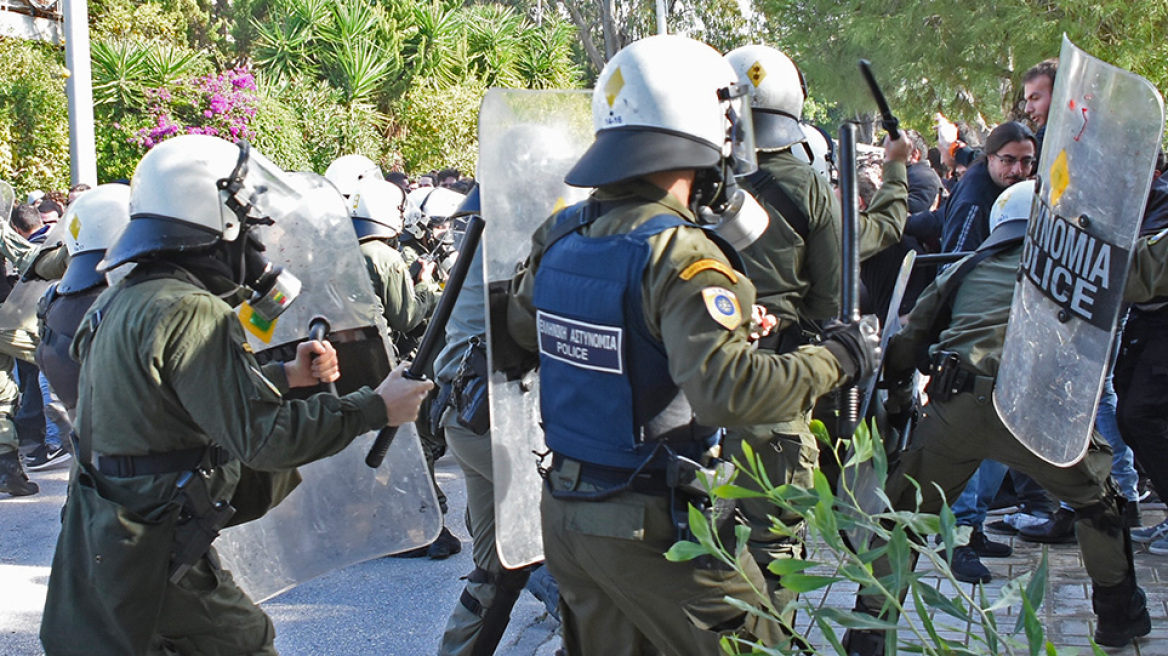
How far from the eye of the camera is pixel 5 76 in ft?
50.9

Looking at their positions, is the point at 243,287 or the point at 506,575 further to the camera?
the point at 506,575

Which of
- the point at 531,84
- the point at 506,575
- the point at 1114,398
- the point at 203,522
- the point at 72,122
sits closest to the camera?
the point at 203,522

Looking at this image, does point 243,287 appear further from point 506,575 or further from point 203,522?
point 506,575

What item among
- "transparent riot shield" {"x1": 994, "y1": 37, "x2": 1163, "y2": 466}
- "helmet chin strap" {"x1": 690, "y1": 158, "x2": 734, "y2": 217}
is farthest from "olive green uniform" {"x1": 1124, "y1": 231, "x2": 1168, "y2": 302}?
"helmet chin strap" {"x1": 690, "y1": 158, "x2": 734, "y2": 217}

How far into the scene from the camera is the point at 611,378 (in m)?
2.30

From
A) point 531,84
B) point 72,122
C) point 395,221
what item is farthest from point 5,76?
point 395,221

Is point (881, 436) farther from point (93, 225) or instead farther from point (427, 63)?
point (427, 63)

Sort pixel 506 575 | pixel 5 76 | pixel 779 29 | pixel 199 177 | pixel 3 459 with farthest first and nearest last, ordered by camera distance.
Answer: pixel 779 29 < pixel 5 76 < pixel 3 459 < pixel 506 575 < pixel 199 177

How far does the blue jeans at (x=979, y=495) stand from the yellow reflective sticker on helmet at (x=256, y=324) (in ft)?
9.96

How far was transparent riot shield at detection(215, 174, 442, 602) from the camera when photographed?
3229 mm

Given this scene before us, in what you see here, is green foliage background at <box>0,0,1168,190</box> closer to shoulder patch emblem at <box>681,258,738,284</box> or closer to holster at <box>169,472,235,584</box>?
shoulder patch emblem at <box>681,258,738,284</box>

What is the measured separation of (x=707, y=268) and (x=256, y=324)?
169cm

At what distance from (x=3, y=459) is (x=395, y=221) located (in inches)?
113

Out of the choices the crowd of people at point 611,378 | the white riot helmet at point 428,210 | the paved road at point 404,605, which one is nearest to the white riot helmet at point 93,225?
the crowd of people at point 611,378
